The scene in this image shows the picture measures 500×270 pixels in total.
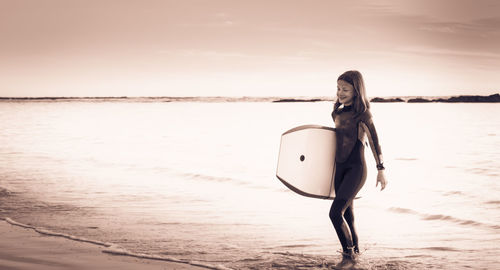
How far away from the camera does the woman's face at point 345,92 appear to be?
17.0 feet

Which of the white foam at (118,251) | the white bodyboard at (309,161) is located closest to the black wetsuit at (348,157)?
the white bodyboard at (309,161)

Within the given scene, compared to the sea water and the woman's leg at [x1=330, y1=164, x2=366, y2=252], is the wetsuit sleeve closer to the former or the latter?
the woman's leg at [x1=330, y1=164, x2=366, y2=252]

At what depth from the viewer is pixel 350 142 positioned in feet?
17.3

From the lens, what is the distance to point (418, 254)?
635cm

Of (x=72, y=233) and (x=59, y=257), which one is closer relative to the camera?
(x=59, y=257)

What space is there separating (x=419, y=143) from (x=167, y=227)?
19.8 meters

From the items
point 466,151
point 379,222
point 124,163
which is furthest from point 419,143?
point 379,222

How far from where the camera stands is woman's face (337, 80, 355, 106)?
5.18 m

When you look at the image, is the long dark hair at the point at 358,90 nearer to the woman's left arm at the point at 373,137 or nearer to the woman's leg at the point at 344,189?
the woman's left arm at the point at 373,137

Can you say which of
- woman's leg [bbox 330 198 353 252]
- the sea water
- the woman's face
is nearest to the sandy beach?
the sea water

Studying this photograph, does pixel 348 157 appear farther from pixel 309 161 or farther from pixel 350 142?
pixel 309 161

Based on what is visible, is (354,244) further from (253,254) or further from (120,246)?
(120,246)

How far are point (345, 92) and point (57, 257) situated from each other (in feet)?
10.7

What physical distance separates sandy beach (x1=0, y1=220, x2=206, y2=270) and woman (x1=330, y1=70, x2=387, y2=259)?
5.11 ft
